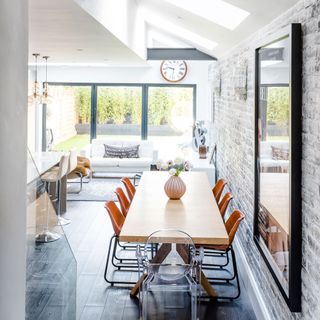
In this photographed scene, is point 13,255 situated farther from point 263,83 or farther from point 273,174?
point 263,83

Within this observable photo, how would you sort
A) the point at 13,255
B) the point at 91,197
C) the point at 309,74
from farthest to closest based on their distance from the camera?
the point at 91,197 < the point at 309,74 < the point at 13,255

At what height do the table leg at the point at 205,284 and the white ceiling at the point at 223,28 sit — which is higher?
the white ceiling at the point at 223,28

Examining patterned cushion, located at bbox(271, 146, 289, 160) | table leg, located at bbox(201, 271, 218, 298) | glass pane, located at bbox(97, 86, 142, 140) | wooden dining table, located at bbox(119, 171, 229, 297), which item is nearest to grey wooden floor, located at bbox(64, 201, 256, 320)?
table leg, located at bbox(201, 271, 218, 298)

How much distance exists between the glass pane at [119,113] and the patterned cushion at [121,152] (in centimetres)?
56

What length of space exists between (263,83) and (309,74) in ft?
4.06

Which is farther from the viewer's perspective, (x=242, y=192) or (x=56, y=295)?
(x=242, y=192)

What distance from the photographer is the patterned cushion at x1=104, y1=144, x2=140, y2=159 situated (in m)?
10.5

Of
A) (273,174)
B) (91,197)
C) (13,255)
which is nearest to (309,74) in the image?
(273,174)

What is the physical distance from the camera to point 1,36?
5.24ft

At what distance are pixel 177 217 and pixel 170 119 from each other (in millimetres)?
7064

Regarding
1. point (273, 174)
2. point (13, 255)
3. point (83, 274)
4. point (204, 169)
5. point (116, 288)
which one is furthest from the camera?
point (204, 169)

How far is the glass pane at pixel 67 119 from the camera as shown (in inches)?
438

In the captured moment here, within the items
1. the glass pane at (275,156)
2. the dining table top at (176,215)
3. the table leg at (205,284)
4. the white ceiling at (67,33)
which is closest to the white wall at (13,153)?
the white ceiling at (67,33)

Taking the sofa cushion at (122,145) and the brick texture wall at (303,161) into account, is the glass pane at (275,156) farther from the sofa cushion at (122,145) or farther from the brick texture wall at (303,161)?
the sofa cushion at (122,145)
